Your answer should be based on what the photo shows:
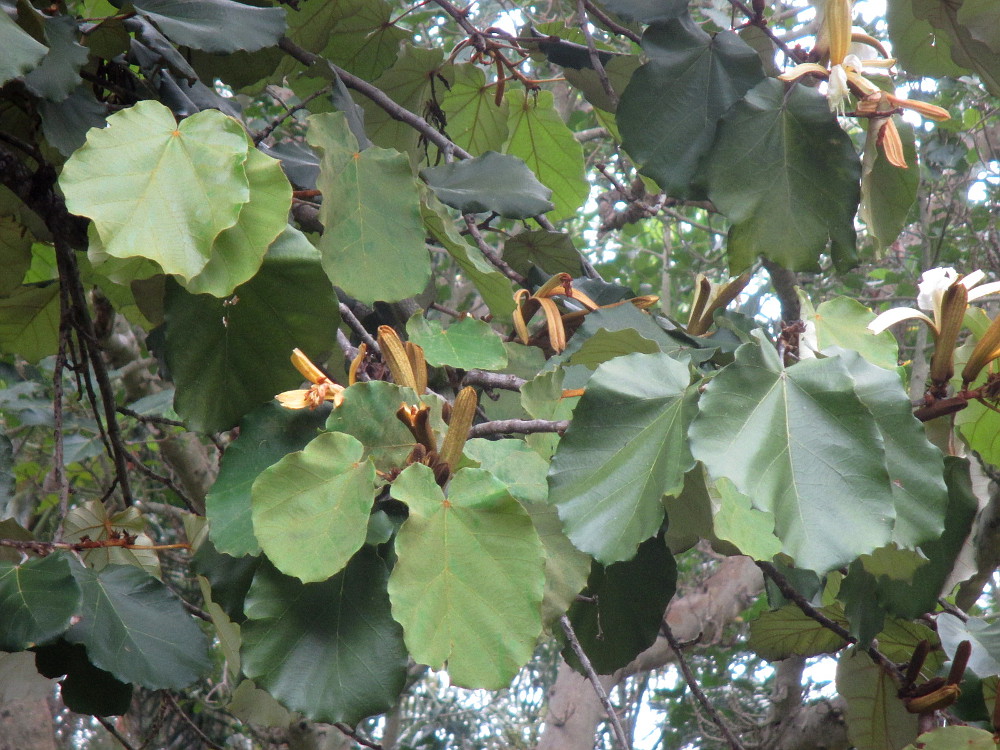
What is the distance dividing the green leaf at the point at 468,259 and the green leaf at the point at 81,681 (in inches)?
26.3

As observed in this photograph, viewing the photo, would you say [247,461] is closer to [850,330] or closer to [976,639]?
[850,330]

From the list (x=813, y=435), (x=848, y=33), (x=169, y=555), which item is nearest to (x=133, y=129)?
(x=813, y=435)

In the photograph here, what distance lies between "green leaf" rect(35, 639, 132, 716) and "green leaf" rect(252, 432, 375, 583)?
495mm

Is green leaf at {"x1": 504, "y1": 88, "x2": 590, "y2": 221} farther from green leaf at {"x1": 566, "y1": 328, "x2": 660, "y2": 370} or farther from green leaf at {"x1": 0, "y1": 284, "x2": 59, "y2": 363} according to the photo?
green leaf at {"x1": 0, "y1": 284, "x2": 59, "y2": 363}

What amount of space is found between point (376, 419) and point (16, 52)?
52 cm

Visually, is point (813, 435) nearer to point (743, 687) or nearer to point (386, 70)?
point (386, 70)

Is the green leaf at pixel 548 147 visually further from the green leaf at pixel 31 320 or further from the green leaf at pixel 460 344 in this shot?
the green leaf at pixel 31 320

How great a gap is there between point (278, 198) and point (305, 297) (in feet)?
0.37

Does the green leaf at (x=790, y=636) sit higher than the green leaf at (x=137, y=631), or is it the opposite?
the green leaf at (x=137, y=631)

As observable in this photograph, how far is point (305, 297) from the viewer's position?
0.90 meters

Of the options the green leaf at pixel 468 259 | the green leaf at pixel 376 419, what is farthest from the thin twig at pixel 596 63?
the green leaf at pixel 376 419


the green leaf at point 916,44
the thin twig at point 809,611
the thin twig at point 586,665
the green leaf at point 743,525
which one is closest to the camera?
the green leaf at point 743,525

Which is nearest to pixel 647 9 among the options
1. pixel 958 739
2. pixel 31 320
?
pixel 958 739

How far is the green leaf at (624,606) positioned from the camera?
1.02 m
